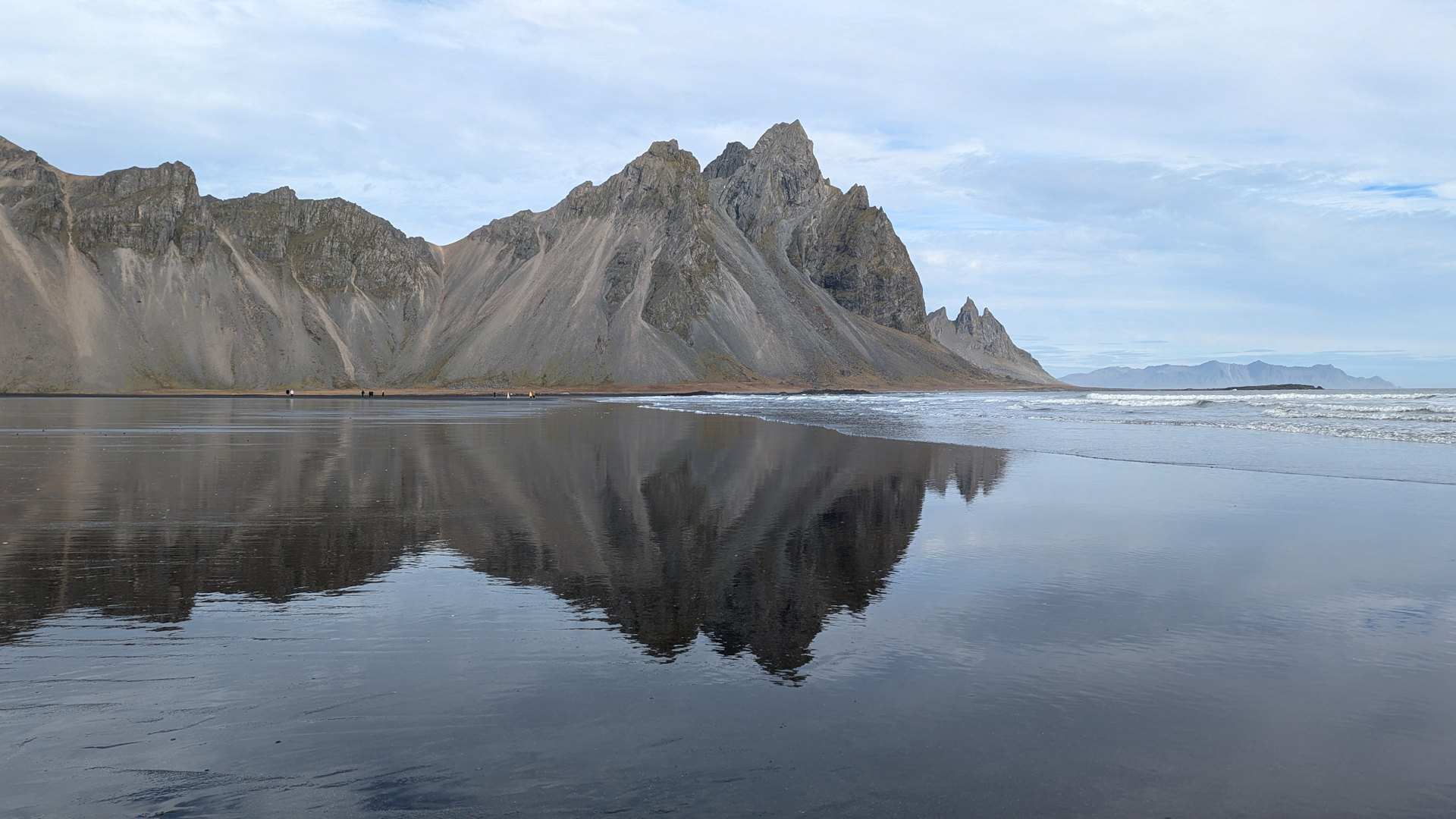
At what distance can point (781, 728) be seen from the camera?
611 cm

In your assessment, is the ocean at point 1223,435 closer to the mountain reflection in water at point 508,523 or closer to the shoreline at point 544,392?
the mountain reflection in water at point 508,523

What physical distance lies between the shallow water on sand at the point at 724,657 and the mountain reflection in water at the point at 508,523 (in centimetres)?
10

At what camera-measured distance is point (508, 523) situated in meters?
15.0

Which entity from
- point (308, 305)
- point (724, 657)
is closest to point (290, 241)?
point (308, 305)

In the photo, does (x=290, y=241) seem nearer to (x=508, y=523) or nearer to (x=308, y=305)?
(x=308, y=305)

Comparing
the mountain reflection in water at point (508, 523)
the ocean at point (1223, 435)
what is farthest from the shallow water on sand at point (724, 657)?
the ocean at point (1223, 435)

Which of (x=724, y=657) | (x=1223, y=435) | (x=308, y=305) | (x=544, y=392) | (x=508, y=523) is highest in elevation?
(x=308, y=305)

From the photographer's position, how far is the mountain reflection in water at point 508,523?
382 inches

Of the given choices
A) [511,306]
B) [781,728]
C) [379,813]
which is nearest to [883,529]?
[781,728]

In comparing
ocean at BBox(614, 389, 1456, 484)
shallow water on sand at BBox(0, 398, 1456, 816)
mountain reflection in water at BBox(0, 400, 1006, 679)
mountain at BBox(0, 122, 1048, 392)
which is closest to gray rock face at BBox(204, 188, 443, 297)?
mountain at BBox(0, 122, 1048, 392)

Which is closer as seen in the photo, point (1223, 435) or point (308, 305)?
point (1223, 435)

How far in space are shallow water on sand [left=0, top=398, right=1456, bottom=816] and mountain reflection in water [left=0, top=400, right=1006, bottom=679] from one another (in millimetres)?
95

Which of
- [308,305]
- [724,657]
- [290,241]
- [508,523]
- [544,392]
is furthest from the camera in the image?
[290,241]

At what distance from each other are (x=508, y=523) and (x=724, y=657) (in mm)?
8075
